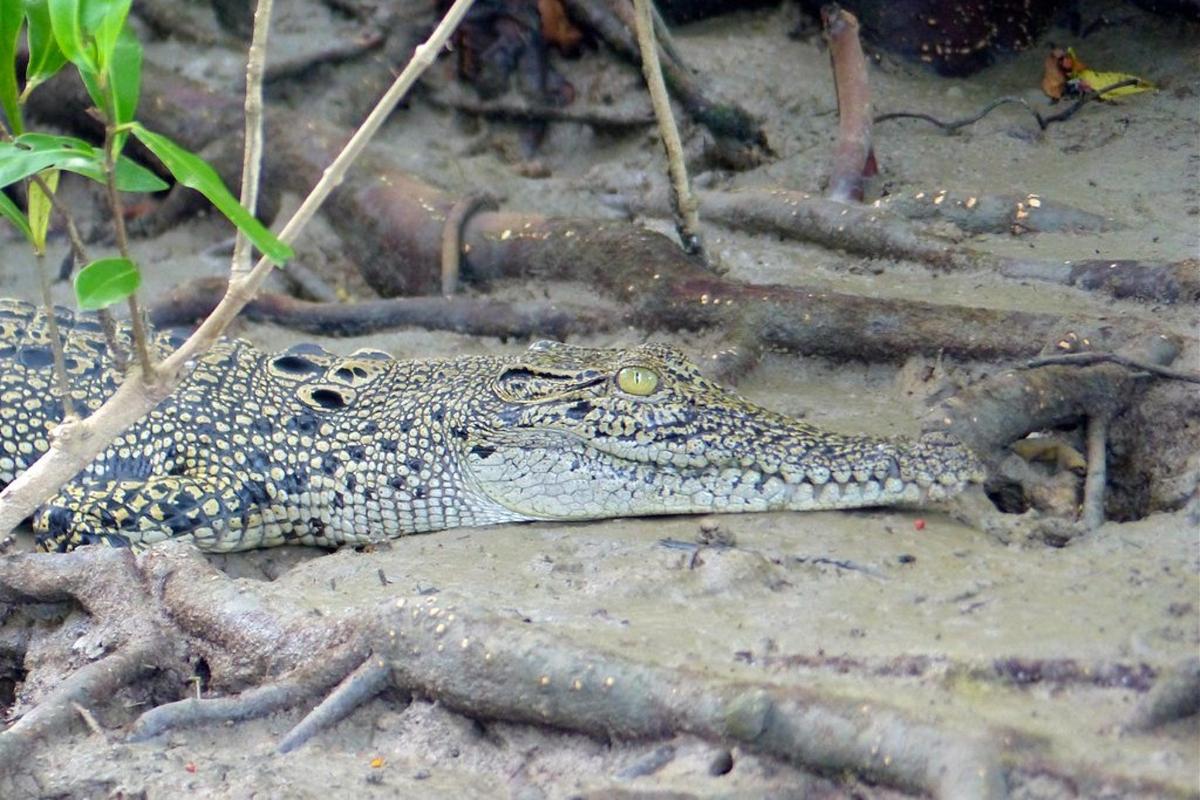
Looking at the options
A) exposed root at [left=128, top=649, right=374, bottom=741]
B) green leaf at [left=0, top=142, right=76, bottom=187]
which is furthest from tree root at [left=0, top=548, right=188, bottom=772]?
green leaf at [left=0, top=142, right=76, bottom=187]

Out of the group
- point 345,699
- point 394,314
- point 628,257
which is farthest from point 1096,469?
point 394,314

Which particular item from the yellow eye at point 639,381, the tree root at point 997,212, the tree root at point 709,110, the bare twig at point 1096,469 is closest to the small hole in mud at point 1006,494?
the bare twig at point 1096,469

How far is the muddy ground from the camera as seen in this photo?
273 cm

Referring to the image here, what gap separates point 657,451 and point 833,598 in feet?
3.06

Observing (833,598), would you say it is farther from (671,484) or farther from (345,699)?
(345,699)

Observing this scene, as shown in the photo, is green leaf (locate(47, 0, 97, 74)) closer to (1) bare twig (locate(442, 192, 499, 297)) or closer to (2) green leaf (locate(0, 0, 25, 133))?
(2) green leaf (locate(0, 0, 25, 133))

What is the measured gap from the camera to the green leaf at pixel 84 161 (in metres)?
2.49

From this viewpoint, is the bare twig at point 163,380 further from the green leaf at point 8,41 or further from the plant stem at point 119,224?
the green leaf at point 8,41

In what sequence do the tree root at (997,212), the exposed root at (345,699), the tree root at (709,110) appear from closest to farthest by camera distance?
the exposed root at (345,699) → the tree root at (997,212) → the tree root at (709,110)

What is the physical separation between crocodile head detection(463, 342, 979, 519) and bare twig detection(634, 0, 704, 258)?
1030 mm

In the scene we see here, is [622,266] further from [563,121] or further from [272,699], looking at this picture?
[272,699]

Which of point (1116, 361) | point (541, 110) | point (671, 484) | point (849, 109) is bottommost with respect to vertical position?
point (671, 484)

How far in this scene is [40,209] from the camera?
3.04 metres

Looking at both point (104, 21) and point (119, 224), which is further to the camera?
point (119, 224)
